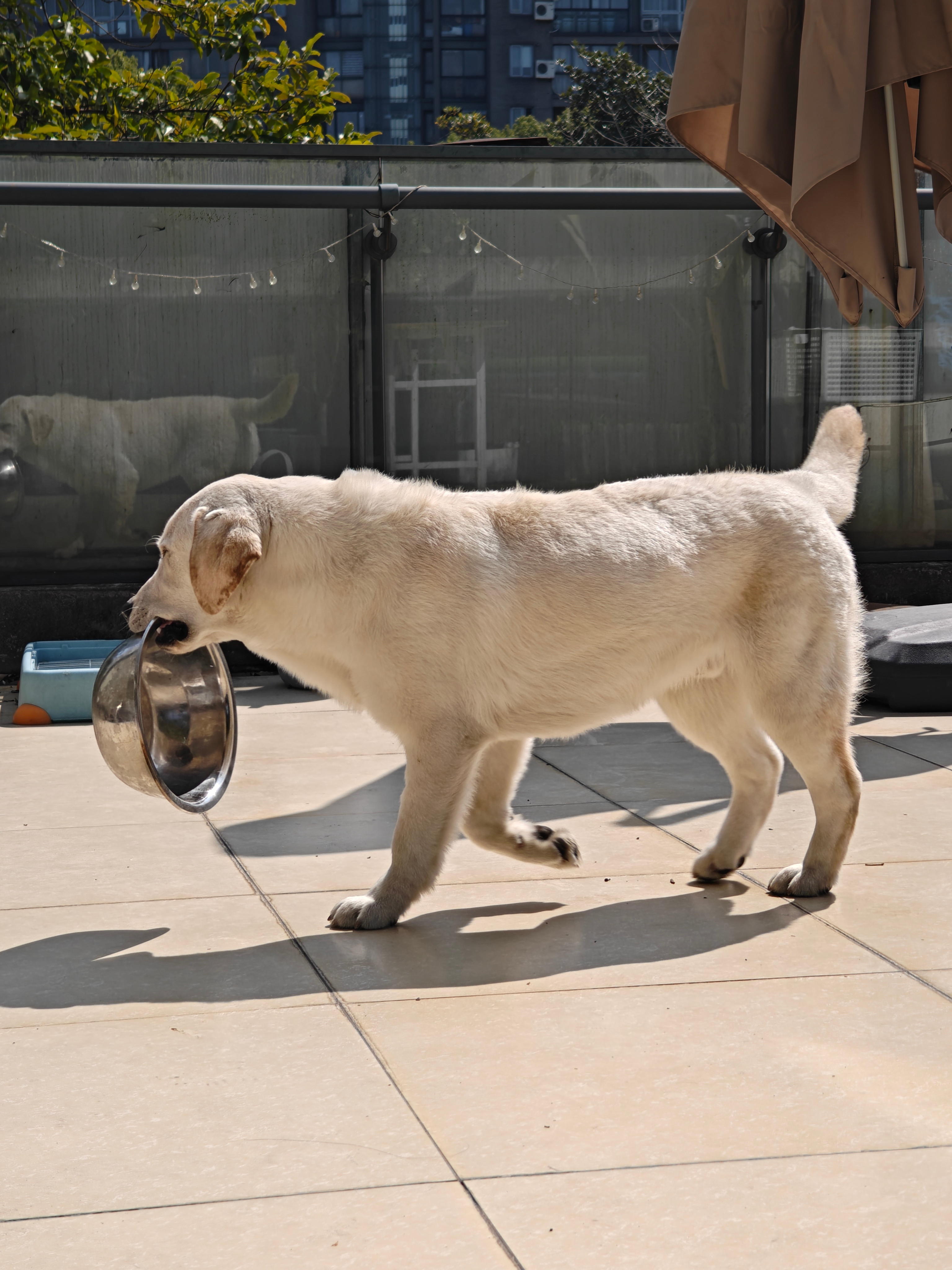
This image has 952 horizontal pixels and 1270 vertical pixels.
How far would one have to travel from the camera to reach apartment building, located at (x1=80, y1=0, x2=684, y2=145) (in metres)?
113

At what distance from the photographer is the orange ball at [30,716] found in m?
8.52

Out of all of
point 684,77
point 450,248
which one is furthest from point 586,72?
point 684,77

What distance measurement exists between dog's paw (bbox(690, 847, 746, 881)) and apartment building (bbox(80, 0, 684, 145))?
11258 centimetres

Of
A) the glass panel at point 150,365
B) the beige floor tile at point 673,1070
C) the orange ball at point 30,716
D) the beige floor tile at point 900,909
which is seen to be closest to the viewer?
the beige floor tile at point 673,1070

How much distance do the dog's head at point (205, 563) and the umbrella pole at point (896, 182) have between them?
2.22 meters

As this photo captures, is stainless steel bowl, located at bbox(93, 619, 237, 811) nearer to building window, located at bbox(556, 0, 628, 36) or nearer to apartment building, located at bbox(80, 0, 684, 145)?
apartment building, located at bbox(80, 0, 684, 145)

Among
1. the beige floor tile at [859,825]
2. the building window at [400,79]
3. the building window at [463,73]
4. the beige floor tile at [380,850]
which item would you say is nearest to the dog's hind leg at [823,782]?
the beige floor tile at [859,825]

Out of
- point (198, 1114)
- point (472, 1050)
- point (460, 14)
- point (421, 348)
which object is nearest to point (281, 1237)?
point (198, 1114)

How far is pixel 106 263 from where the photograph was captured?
10367mm

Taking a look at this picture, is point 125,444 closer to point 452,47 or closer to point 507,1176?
point 507,1176

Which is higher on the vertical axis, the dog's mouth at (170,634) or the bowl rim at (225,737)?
the dog's mouth at (170,634)

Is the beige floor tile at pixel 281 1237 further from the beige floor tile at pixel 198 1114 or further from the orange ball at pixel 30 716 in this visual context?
Result: the orange ball at pixel 30 716

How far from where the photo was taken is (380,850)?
5.73 metres

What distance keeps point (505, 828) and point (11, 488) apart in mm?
6668
